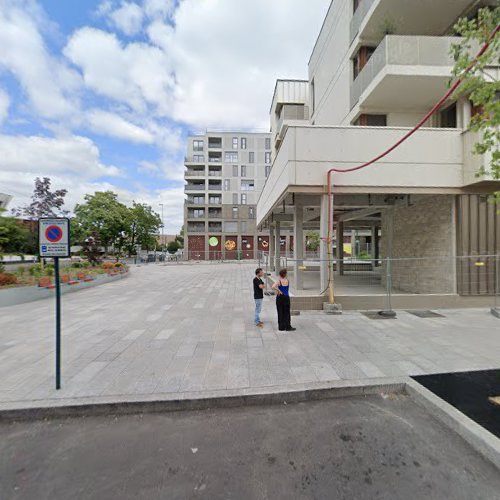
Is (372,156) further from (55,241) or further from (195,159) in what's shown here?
(195,159)

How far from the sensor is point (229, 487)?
2.20 metres

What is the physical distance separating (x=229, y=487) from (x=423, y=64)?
1162cm

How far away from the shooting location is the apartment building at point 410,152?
25.7 ft

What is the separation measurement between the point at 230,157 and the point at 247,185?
21.5 ft

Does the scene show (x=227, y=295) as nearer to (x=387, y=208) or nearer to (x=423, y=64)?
(x=387, y=208)

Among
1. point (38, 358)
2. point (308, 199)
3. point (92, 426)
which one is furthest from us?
point (308, 199)

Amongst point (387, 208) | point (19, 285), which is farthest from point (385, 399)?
point (19, 285)

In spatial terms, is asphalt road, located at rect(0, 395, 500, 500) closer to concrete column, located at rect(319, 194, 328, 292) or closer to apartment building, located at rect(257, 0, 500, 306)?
concrete column, located at rect(319, 194, 328, 292)

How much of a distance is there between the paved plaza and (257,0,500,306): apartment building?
8.01 ft

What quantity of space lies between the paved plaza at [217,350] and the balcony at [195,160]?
4428 cm

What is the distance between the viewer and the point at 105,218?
29.9 metres

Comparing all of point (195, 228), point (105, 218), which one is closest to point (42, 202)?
point (105, 218)

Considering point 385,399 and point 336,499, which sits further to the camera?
point 385,399

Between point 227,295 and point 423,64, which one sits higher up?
point 423,64
